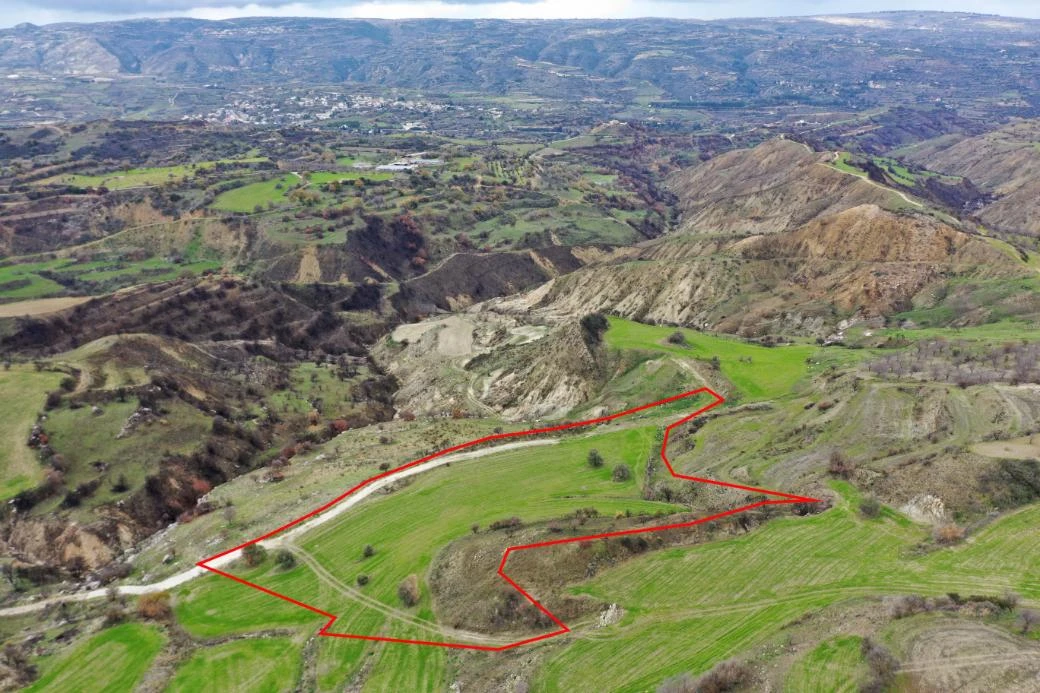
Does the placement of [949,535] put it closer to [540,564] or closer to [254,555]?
[540,564]

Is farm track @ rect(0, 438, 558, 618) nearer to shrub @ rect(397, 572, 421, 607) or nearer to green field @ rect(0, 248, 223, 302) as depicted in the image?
shrub @ rect(397, 572, 421, 607)

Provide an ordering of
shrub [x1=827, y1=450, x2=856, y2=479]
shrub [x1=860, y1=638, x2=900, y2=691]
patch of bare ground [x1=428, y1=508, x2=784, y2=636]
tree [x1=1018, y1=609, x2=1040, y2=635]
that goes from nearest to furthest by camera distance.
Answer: shrub [x1=860, y1=638, x2=900, y2=691], tree [x1=1018, y1=609, x2=1040, y2=635], patch of bare ground [x1=428, y1=508, x2=784, y2=636], shrub [x1=827, y1=450, x2=856, y2=479]

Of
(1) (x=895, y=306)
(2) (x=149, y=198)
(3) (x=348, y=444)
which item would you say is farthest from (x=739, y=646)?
(2) (x=149, y=198)

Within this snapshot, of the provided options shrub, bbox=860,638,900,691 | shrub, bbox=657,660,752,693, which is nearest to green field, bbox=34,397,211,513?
shrub, bbox=657,660,752,693

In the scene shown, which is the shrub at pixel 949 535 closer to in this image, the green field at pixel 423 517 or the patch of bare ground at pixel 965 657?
the patch of bare ground at pixel 965 657

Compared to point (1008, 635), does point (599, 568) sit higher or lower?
lower

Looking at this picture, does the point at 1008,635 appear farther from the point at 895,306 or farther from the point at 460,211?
the point at 460,211
